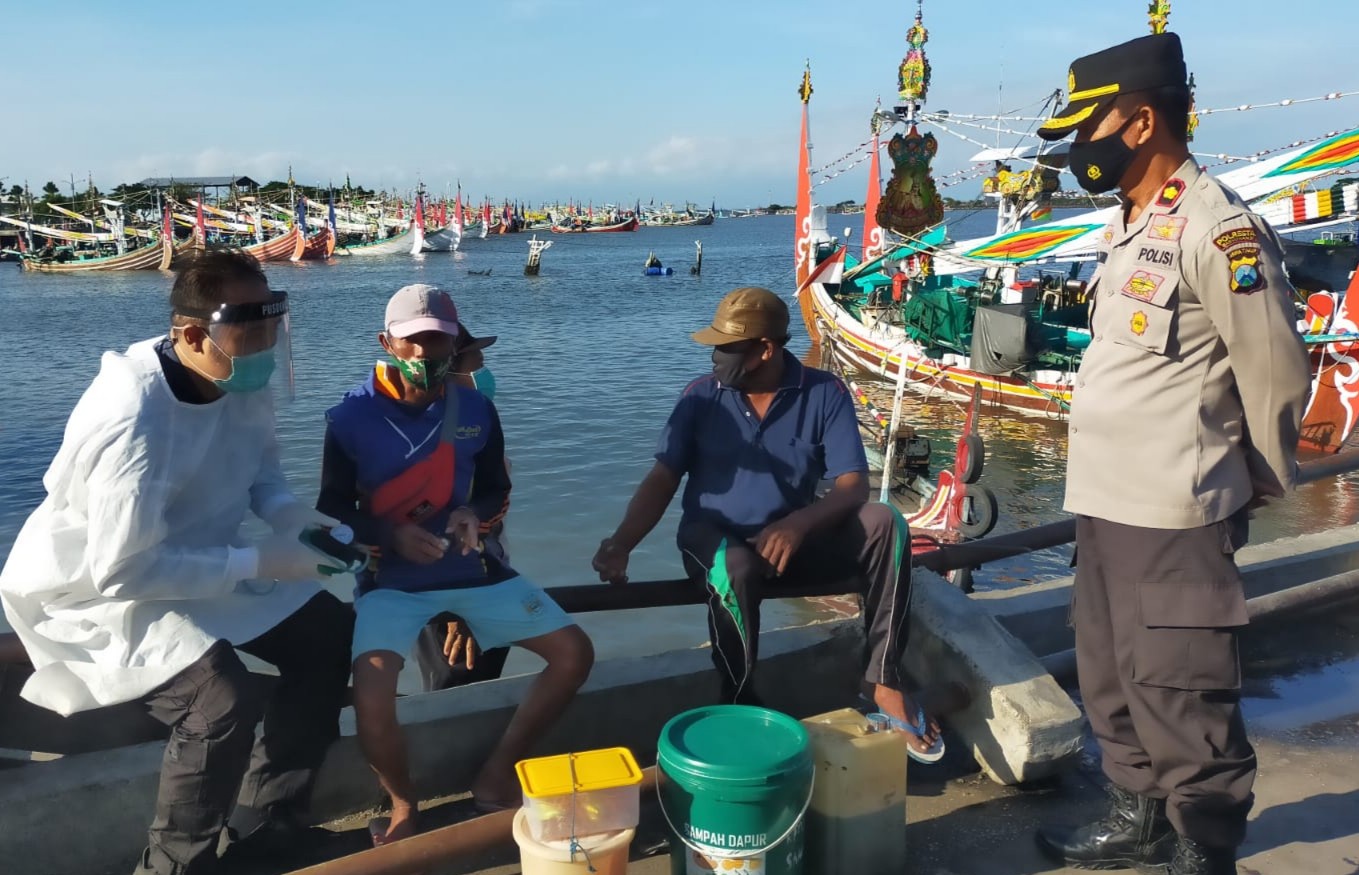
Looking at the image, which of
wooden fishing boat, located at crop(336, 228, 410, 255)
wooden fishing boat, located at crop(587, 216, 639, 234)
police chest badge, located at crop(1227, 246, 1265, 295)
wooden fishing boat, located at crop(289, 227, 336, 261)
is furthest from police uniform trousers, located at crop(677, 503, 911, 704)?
wooden fishing boat, located at crop(587, 216, 639, 234)

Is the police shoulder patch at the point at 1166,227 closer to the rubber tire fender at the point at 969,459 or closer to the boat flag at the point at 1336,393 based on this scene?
the rubber tire fender at the point at 969,459

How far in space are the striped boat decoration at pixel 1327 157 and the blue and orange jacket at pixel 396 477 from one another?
1240 centimetres

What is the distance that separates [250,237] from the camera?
229 feet

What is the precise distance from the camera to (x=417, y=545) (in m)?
2.92

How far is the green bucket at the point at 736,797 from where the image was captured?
7.36 ft

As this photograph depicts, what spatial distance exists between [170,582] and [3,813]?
0.80 metres

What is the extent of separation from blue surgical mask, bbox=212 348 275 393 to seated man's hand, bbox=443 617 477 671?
1020mm

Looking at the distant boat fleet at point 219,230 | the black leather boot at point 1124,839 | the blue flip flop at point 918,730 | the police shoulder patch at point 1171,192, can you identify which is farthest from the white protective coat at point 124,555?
the distant boat fleet at point 219,230

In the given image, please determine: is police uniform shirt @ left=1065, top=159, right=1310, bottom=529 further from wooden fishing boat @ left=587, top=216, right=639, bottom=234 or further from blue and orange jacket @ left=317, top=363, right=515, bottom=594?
wooden fishing boat @ left=587, top=216, right=639, bottom=234

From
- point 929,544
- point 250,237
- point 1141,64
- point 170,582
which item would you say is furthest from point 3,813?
point 250,237

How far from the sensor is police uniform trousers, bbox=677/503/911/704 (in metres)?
3.03

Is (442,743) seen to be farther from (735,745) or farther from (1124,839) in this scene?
(1124,839)

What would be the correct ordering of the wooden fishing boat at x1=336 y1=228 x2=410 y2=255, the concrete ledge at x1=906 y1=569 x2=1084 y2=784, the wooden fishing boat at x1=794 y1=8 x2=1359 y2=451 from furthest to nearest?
the wooden fishing boat at x1=336 y1=228 x2=410 y2=255
the wooden fishing boat at x1=794 y1=8 x2=1359 y2=451
the concrete ledge at x1=906 y1=569 x2=1084 y2=784

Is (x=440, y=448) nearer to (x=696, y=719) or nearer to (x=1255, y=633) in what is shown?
(x=696, y=719)
